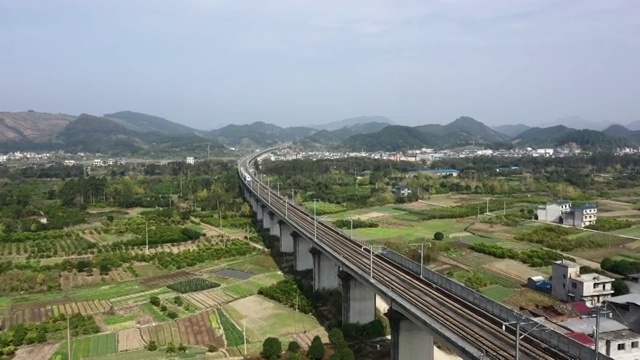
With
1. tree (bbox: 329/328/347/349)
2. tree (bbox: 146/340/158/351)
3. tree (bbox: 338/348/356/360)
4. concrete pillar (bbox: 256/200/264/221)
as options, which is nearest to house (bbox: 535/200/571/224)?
concrete pillar (bbox: 256/200/264/221)

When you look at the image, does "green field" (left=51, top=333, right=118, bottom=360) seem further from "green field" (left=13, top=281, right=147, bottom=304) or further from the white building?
the white building

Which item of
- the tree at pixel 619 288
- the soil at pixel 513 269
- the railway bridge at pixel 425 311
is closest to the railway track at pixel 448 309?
the railway bridge at pixel 425 311

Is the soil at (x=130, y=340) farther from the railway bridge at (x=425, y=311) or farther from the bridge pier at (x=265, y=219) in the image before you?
the bridge pier at (x=265, y=219)

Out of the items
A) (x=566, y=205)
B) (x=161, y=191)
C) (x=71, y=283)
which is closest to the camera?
(x=71, y=283)

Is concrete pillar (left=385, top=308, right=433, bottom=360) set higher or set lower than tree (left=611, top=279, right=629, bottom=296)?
higher

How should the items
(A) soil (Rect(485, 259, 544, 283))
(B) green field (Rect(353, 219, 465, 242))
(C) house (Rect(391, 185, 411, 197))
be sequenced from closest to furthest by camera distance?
(A) soil (Rect(485, 259, 544, 283)) → (B) green field (Rect(353, 219, 465, 242)) → (C) house (Rect(391, 185, 411, 197))

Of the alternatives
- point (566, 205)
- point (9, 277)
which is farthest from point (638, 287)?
point (9, 277)

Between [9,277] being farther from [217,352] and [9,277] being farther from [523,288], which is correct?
[523,288]
